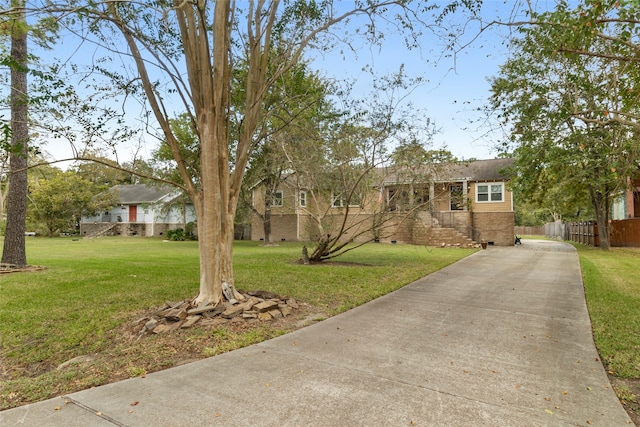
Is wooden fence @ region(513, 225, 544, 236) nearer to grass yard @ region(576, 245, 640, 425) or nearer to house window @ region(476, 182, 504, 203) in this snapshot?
house window @ region(476, 182, 504, 203)

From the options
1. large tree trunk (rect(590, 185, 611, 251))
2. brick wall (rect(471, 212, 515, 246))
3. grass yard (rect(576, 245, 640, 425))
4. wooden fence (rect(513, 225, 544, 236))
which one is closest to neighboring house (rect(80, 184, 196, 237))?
brick wall (rect(471, 212, 515, 246))

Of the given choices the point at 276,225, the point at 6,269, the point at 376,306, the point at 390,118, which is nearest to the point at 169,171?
the point at 276,225

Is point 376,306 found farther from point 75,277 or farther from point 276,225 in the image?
point 276,225

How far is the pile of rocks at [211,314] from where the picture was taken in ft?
16.9

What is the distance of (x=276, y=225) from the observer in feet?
89.1

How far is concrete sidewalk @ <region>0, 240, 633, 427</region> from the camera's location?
279 centimetres

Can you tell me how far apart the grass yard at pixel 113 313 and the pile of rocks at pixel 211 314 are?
0.68 feet

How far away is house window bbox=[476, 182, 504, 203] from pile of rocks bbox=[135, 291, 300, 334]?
62.2 feet

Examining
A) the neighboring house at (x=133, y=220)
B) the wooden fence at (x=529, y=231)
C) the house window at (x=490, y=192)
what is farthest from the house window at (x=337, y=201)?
the wooden fence at (x=529, y=231)

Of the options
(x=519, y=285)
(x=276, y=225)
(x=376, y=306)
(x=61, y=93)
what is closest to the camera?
(x=61, y=93)

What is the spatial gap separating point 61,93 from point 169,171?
16.3 meters

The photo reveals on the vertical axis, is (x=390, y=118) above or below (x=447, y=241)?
above

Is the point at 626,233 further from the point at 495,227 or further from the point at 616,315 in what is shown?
the point at 616,315

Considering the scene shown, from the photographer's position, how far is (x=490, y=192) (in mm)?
21891
